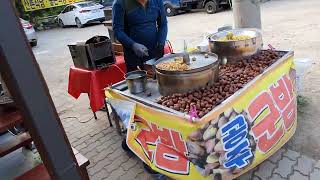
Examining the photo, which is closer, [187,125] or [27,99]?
[27,99]

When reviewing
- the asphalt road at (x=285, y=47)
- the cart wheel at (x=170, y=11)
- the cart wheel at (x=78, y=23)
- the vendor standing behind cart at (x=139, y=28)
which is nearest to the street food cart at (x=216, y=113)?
the asphalt road at (x=285, y=47)

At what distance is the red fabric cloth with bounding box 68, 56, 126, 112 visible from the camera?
4.25 m

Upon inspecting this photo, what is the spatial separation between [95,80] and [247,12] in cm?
238

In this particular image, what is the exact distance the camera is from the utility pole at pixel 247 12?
13.8 feet

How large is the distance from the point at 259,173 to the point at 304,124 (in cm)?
113

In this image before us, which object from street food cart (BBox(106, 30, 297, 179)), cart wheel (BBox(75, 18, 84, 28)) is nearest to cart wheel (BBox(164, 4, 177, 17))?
cart wheel (BBox(75, 18, 84, 28))

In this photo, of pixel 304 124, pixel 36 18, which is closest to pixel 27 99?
pixel 304 124

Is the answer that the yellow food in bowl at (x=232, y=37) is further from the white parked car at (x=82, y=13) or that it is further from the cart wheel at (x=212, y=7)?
the white parked car at (x=82, y=13)

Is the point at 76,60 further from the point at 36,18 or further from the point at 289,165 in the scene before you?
the point at 36,18

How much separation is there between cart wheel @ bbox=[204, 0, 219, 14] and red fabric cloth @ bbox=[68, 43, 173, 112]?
35.9ft

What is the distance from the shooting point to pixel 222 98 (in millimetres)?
2525

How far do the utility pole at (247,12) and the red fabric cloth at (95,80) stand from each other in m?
1.87

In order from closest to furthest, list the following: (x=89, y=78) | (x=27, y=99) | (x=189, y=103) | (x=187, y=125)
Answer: (x=27, y=99) < (x=187, y=125) < (x=189, y=103) < (x=89, y=78)

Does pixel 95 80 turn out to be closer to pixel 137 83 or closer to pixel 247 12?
pixel 137 83
